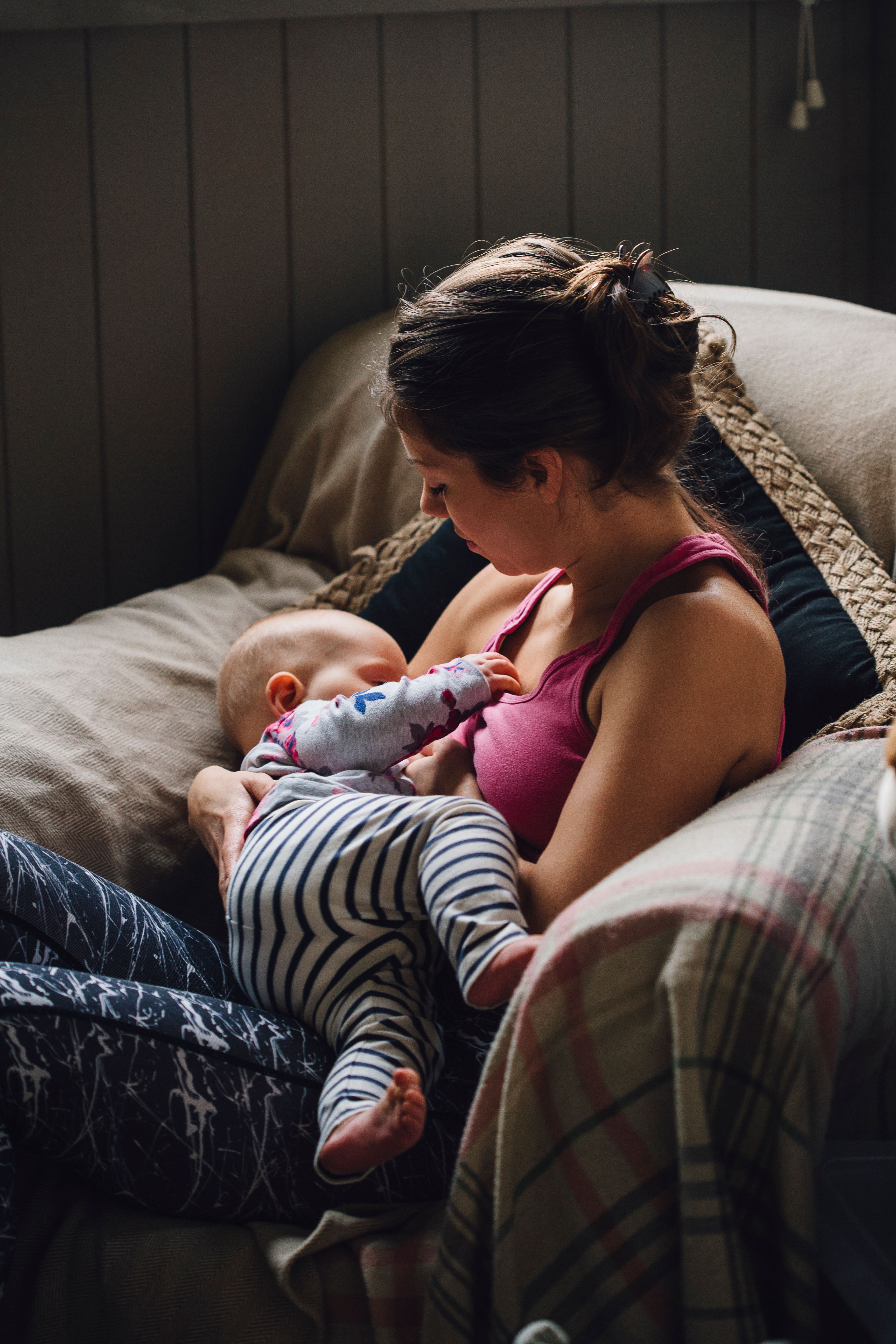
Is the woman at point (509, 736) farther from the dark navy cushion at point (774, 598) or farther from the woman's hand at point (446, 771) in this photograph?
the dark navy cushion at point (774, 598)

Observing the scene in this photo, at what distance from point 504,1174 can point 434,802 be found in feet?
1.26

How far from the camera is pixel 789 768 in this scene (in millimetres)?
962

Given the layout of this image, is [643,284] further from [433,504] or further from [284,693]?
[284,693]

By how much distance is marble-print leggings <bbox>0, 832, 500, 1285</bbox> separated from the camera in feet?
2.80

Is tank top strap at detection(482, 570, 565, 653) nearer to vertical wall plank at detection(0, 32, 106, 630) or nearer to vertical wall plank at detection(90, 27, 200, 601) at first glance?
vertical wall plank at detection(90, 27, 200, 601)

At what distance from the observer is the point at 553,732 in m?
1.10

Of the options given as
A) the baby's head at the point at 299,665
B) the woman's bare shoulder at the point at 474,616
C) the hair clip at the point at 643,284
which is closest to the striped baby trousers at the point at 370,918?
the baby's head at the point at 299,665

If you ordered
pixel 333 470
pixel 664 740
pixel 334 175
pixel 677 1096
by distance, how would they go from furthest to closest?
pixel 334 175, pixel 333 470, pixel 664 740, pixel 677 1096

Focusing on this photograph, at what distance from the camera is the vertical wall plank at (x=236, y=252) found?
209 centimetres

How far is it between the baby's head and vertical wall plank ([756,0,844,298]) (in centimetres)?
129

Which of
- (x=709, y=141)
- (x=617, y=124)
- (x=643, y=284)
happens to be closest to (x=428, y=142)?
(x=617, y=124)

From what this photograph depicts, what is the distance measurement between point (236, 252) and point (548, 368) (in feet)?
4.58

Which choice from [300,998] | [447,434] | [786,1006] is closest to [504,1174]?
[786,1006]

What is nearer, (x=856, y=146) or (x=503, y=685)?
(x=503, y=685)
